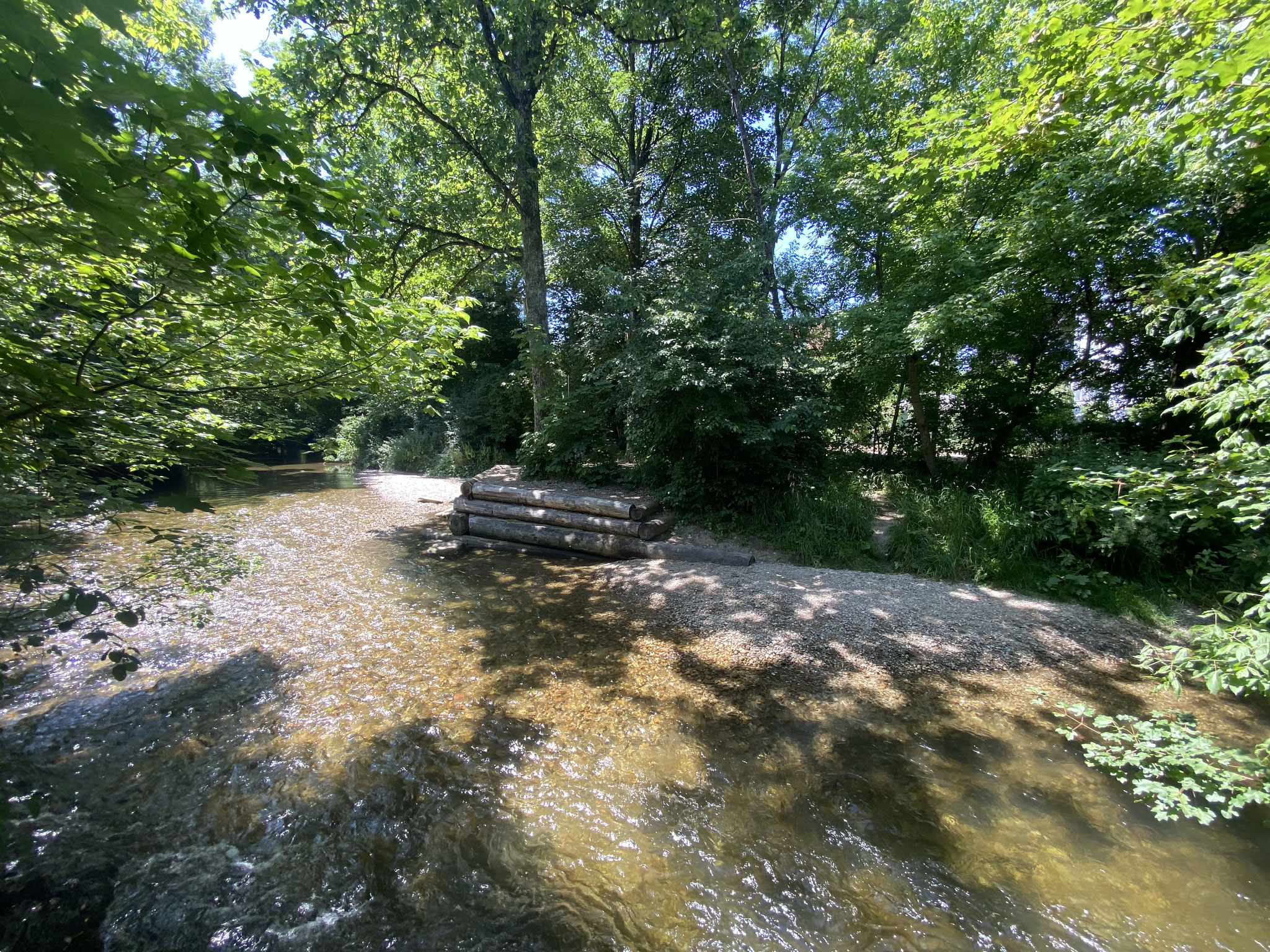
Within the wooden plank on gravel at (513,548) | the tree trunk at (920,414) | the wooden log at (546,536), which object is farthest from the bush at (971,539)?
the wooden plank on gravel at (513,548)

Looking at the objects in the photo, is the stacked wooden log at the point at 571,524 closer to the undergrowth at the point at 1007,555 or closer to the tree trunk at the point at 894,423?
the undergrowth at the point at 1007,555

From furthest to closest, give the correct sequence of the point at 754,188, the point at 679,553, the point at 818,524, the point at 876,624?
the point at 754,188
the point at 679,553
the point at 818,524
the point at 876,624

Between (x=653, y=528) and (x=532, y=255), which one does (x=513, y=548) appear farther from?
(x=532, y=255)

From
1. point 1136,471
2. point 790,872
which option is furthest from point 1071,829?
point 1136,471

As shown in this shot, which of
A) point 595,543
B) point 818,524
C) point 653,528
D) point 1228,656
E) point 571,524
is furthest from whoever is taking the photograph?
point 571,524

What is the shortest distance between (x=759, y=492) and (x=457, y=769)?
569 centimetres

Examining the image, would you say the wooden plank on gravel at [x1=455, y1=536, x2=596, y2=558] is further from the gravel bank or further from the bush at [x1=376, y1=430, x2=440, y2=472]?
the bush at [x1=376, y1=430, x2=440, y2=472]

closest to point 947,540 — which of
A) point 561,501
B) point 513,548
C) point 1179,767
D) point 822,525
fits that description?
point 822,525

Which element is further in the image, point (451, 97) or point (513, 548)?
point (451, 97)

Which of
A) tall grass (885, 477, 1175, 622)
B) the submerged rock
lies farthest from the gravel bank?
the submerged rock

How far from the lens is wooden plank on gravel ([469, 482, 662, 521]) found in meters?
7.44

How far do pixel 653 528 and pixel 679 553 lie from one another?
526 mm

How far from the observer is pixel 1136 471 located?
3.28 metres

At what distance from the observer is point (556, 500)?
8.03 metres
